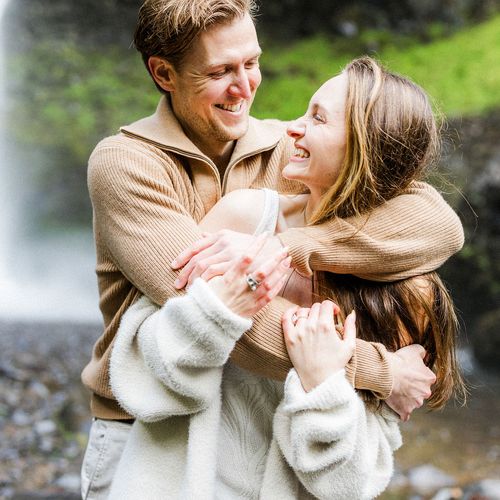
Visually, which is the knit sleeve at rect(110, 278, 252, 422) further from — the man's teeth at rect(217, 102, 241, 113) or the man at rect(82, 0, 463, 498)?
the man's teeth at rect(217, 102, 241, 113)

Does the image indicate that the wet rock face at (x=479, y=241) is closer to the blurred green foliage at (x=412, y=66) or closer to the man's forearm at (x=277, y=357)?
the blurred green foliage at (x=412, y=66)

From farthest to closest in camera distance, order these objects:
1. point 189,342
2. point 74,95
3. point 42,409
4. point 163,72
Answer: point 74,95 < point 42,409 < point 163,72 < point 189,342

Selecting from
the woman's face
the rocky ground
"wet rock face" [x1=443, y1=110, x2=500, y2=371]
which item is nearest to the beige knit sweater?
the woman's face

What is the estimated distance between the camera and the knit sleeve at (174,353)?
4.08 feet

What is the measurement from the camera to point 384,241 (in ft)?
4.58

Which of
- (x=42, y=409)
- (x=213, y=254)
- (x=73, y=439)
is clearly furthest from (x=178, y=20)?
(x=42, y=409)

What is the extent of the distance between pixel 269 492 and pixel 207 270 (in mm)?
431

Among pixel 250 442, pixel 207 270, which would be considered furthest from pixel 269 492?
pixel 207 270

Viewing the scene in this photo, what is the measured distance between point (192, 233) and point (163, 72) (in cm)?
42

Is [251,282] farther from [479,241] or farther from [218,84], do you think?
[479,241]

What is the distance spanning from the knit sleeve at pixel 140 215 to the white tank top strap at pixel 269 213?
0.46 feet

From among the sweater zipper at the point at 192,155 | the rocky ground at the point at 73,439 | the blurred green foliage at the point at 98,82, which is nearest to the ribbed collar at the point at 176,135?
the sweater zipper at the point at 192,155

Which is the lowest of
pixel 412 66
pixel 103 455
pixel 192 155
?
pixel 412 66

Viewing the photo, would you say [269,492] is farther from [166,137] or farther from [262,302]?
[166,137]
